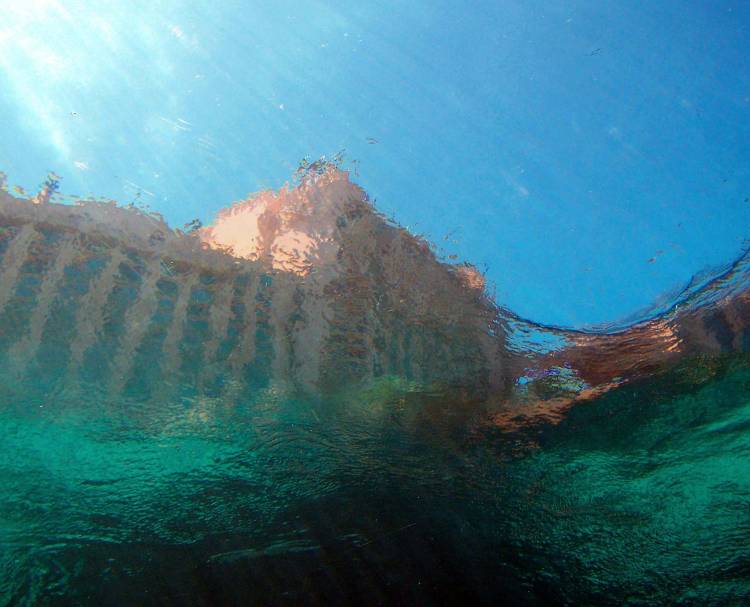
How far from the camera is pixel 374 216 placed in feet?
19.1

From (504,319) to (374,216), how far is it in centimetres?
258

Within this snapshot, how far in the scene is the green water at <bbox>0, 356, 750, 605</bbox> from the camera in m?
8.03

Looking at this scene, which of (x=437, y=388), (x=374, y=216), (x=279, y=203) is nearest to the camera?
(x=279, y=203)

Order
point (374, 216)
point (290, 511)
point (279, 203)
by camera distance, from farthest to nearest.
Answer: point (290, 511), point (374, 216), point (279, 203)

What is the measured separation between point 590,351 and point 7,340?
8620mm

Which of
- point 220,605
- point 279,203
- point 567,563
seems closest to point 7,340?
point 279,203

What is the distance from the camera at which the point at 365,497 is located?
390 inches

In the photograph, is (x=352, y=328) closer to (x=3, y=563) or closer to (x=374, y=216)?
(x=374, y=216)

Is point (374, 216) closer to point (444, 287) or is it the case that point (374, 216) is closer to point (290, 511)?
point (444, 287)

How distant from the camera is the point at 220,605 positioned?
33.3 ft

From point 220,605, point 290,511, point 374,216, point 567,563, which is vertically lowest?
point 220,605

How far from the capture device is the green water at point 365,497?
316 inches

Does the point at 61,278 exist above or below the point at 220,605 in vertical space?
above

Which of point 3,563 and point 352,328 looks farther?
point 3,563
